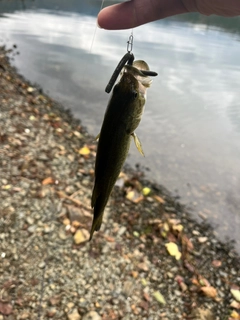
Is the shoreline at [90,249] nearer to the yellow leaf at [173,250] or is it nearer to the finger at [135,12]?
the yellow leaf at [173,250]

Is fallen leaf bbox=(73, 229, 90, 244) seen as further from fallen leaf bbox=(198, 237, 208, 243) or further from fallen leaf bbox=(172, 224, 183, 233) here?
fallen leaf bbox=(198, 237, 208, 243)

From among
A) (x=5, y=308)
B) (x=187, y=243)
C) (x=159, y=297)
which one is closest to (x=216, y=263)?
(x=187, y=243)

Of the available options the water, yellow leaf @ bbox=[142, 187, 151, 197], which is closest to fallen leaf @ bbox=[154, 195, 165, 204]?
yellow leaf @ bbox=[142, 187, 151, 197]

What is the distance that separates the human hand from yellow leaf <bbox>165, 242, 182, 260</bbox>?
3071 millimetres

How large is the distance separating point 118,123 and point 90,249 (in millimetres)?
2540

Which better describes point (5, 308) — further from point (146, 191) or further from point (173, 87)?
point (173, 87)

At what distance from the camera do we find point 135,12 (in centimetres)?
256

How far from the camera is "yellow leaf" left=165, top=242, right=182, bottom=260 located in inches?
178

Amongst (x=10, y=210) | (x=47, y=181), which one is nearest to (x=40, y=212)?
(x=10, y=210)

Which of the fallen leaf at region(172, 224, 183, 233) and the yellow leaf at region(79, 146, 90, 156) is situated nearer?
the fallen leaf at region(172, 224, 183, 233)

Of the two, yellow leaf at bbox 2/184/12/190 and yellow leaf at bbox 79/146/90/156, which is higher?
yellow leaf at bbox 2/184/12/190

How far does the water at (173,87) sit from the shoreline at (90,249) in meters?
0.82

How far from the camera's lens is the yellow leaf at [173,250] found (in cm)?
452

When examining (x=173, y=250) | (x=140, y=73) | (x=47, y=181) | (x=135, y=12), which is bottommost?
(x=173, y=250)
